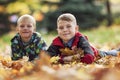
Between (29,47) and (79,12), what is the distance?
18564 mm

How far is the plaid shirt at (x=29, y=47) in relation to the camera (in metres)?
6.86

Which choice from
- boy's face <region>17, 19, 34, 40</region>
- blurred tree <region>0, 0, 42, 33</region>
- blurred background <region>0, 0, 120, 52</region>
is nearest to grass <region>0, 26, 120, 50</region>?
boy's face <region>17, 19, 34, 40</region>

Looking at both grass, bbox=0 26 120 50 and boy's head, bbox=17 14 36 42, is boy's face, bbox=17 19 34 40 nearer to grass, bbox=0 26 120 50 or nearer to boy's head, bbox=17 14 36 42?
boy's head, bbox=17 14 36 42

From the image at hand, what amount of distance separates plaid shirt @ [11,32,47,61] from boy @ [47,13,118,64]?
51cm

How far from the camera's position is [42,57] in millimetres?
3854

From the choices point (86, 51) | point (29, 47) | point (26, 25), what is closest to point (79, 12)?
point (29, 47)

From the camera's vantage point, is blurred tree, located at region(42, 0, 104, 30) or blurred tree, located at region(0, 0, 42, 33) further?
blurred tree, located at region(42, 0, 104, 30)

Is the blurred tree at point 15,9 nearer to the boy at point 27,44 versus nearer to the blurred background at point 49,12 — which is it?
the blurred background at point 49,12

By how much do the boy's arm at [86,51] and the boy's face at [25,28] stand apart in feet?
2.99

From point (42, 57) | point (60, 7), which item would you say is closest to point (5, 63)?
point (42, 57)

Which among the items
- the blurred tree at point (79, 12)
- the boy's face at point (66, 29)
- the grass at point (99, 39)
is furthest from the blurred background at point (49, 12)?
the boy's face at point (66, 29)

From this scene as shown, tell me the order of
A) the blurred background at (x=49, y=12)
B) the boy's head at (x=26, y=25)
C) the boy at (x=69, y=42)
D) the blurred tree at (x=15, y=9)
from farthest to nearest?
the blurred background at (x=49, y=12), the blurred tree at (x=15, y=9), the boy's head at (x=26, y=25), the boy at (x=69, y=42)

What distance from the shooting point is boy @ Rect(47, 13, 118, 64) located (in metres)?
6.12

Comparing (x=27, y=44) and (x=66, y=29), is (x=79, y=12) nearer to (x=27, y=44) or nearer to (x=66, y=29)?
(x=27, y=44)
